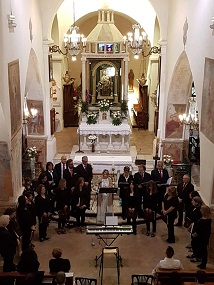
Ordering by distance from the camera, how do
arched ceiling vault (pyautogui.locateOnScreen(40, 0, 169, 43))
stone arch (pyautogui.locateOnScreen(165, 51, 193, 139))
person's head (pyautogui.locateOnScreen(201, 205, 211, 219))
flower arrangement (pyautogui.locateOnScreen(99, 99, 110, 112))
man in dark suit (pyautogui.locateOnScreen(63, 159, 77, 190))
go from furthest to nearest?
arched ceiling vault (pyautogui.locateOnScreen(40, 0, 169, 43))
flower arrangement (pyautogui.locateOnScreen(99, 99, 110, 112))
stone arch (pyautogui.locateOnScreen(165, 51, 193, 139))
man in dark suit (pyautogui.locateOnScreen(63, 159, 77, 190))
person's head (pyautogui.locateOnScreen(201, 205, 211, 219))

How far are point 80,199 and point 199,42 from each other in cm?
502

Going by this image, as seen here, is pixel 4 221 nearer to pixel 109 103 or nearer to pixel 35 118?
pixel 35 118

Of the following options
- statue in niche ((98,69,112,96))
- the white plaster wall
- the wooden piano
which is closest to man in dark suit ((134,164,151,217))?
the white plaster wall

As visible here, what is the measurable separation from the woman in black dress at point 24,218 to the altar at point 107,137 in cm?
785

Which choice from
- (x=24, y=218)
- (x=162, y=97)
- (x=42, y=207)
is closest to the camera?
(x=24, y=218)

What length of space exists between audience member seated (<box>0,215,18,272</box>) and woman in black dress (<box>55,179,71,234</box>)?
2462mm

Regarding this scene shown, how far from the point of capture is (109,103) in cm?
1975

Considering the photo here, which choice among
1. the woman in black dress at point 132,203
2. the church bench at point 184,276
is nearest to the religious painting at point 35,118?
the woman in black dress at point 132,203

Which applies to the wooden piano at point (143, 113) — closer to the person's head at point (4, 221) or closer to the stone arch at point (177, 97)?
the stone arch at point (177, 97)

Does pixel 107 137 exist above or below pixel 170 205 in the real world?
above

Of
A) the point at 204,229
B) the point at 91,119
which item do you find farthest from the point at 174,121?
the point at 204,229

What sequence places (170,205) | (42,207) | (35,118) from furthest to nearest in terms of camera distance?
(35,118), (42,207), (170,205)

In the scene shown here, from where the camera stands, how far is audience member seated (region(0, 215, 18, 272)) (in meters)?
9.50

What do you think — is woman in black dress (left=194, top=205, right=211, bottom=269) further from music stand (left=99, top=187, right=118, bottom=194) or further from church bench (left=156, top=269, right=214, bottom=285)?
music stand (left=99, top=187, right=118, bottom=194)
